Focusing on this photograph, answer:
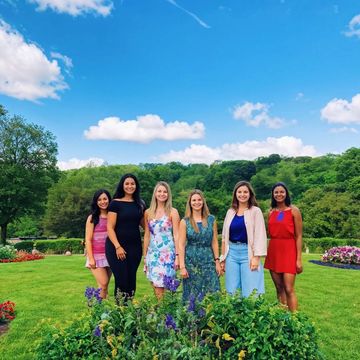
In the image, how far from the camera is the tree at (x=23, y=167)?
1133 inches

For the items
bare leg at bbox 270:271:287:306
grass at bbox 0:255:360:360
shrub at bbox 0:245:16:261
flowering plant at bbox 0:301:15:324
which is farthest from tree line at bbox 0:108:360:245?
bare leg at bbox 270:271:287:306

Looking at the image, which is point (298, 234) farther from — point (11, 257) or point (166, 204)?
point (11, 257)

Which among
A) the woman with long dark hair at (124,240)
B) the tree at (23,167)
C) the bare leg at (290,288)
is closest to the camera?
the woman with long dark hair at (124,240)

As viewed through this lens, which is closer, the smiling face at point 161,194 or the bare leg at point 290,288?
the smiling face at point 161,194

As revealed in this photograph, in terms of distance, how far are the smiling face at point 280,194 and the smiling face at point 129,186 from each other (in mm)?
1820

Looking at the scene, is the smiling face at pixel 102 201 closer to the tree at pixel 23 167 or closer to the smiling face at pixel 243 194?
the smiling face at pixel 243 194

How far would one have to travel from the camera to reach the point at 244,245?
13.7 feet

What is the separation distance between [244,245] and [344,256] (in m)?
10.6

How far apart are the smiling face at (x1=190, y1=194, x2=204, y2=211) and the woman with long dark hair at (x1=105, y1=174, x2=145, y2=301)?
68cm

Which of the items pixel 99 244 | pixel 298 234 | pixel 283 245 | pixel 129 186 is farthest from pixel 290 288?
pixel 99 244

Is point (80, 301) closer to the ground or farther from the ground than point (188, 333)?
closer to the ground

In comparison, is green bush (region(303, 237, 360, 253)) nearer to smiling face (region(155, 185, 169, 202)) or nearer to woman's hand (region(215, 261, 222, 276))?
woman's hand (region(215, 261, 222, 276))

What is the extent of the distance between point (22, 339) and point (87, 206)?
31935 mm

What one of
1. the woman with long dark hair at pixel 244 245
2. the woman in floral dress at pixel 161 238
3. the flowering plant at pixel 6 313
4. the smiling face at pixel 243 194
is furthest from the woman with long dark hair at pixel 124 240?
the flowering plant at pixel 6 313
